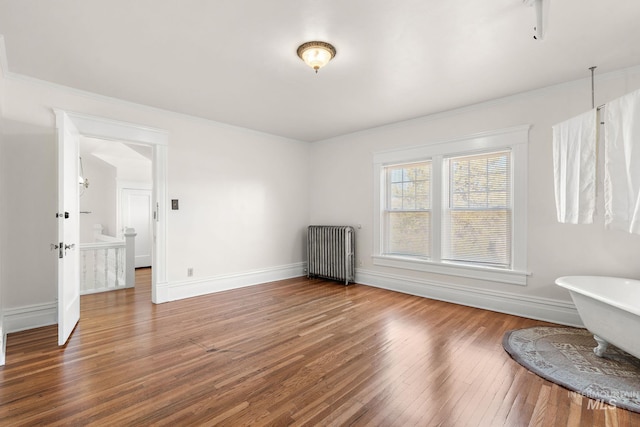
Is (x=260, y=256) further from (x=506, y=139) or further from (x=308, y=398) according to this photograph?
(x=506, y=139)

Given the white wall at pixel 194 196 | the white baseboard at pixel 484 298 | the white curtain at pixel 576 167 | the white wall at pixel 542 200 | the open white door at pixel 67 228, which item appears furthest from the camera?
the white baseboard at pixel 484 298

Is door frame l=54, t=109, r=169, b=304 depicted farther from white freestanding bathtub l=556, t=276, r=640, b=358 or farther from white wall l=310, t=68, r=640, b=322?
white freestanding bathtub l=556, t=276, r=640, b=358

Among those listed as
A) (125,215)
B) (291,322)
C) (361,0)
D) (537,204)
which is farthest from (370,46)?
(125,215)

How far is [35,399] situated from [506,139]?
16.5 ft

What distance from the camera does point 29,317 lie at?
3.21 meters

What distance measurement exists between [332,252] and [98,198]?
6.19 m

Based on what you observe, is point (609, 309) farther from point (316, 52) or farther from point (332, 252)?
point (332, 252)

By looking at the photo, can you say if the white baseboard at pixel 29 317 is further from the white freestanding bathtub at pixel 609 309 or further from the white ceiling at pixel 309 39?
the white freestanding bathtub at pixel 609 309

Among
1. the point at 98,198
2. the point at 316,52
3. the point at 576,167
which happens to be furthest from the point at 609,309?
the point at 98,198

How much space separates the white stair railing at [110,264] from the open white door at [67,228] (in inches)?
67.2

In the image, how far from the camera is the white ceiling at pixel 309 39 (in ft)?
6.92

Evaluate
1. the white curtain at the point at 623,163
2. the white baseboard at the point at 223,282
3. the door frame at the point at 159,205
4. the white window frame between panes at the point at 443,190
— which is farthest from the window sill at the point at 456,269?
the door frame at the point at 159,205

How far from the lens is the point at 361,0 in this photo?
200cm

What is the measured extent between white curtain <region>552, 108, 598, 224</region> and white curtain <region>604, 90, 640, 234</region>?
1.09 ft
